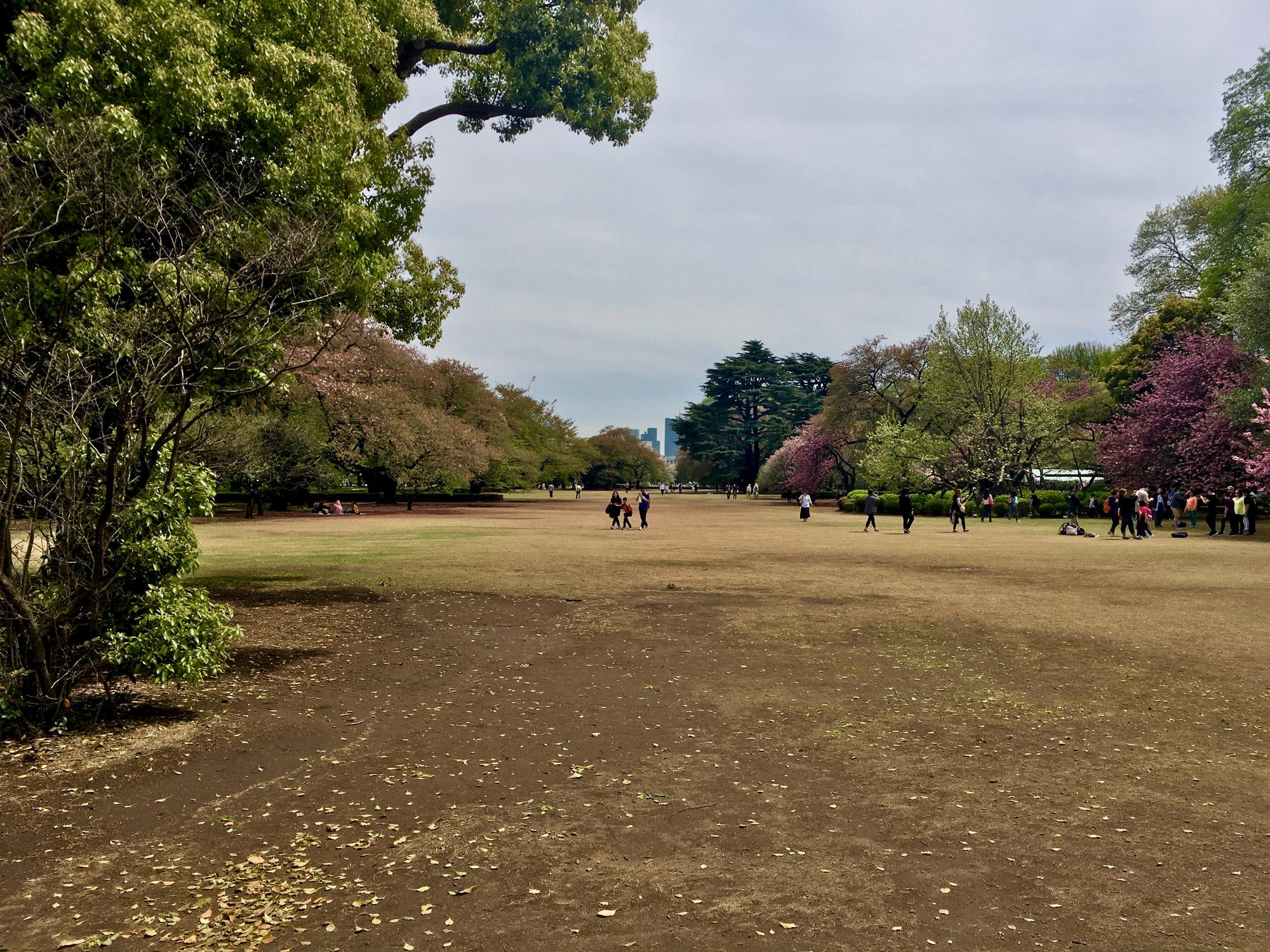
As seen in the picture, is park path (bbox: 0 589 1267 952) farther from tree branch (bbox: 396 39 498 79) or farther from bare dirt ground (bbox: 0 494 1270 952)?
tree branch (bbox: 396 39 498 79)

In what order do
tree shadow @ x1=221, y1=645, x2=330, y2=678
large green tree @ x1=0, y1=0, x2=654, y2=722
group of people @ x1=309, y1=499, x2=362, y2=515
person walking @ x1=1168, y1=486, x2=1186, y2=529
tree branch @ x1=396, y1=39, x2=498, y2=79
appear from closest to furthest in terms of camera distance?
large green tree @ x1=0, y1=0, x2=654, y2=722
tree shadow @ x1=221, y1=645, x2=330, y2=678
tree branch @ x1=396, y1=39, x2=498, y2=79
person walking @ x1=1168, y1=486, x2=1186, y2=529
group of people @ x1=309, y1=499, x2=362, y2=515

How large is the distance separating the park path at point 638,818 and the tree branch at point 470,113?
404 inches

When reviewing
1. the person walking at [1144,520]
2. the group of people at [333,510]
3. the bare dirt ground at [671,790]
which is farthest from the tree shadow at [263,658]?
the group of people at [333,510]

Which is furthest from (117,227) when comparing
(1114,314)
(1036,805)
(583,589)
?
(1114,314)

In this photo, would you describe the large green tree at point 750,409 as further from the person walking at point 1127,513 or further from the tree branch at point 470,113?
the tree branch at point 470,113

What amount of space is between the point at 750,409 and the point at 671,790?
86.1 metres

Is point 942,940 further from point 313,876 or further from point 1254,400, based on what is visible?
point 1254,400

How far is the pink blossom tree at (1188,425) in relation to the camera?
3189cm

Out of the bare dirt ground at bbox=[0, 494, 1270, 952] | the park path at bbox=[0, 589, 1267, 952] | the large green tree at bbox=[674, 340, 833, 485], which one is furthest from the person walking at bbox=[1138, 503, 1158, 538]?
the large green tree at bbox=[674, 340, 833, 485]

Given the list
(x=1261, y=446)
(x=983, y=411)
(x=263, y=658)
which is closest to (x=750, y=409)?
(x=983, y=411)

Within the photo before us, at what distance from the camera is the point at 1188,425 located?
34.8 m

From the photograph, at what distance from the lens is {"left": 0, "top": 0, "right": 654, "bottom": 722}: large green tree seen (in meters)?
6.10

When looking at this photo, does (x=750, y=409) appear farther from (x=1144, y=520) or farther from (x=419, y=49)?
(x=419, y=49)

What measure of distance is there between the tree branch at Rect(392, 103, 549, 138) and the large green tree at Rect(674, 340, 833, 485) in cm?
6978
